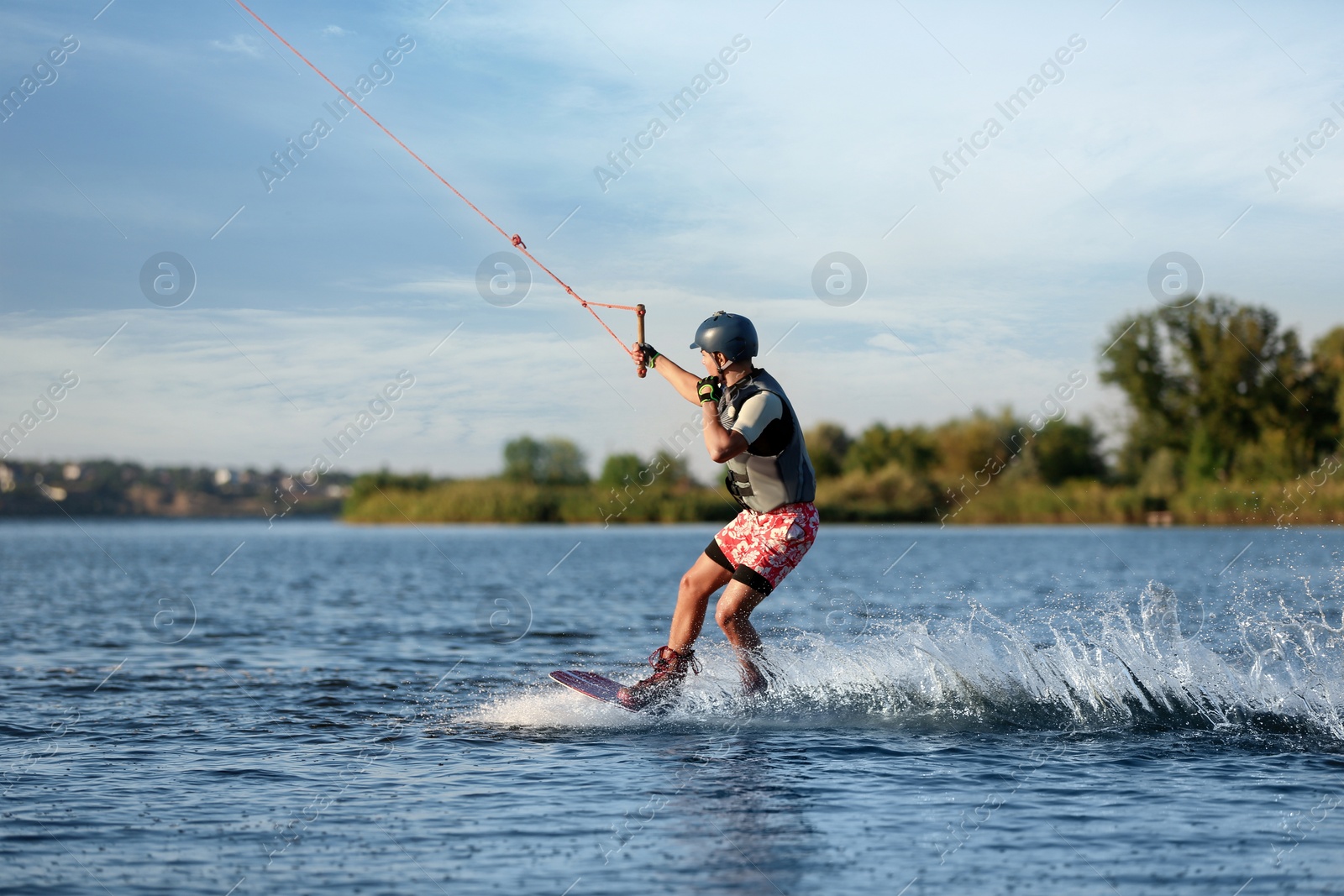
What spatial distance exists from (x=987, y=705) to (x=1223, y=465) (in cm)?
5509

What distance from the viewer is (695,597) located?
25.5ft

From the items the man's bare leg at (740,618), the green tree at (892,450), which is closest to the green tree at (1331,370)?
the green tree at (892,450)

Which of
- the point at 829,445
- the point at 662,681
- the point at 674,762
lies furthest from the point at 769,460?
the point at 829,445

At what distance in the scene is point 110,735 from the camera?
790cm

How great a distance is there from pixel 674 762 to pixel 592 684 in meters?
1.44

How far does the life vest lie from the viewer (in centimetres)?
750

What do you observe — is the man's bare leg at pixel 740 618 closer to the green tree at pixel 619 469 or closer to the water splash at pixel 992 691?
the water splash at pixel 992 691

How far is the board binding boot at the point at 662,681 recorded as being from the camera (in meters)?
7.94

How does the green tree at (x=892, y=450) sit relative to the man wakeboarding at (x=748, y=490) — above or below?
above

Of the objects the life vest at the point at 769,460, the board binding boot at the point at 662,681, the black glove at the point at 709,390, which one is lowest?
the board binding boot at the point at 662,681

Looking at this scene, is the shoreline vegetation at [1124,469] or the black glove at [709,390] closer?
the black glove at [709,390]

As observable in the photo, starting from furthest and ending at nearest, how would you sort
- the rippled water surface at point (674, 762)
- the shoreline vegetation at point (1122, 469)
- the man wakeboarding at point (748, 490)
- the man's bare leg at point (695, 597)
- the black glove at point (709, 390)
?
the shoreline vegetation at point (1122, 469), the man's bare leg at point (695, 597), the man wakeboarding at point (748, 490), the black glove at point (709, 390), the rippled water surface at point (674, 762)

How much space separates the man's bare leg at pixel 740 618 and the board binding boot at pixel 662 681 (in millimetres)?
317

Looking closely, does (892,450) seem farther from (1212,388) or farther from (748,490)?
(748,490)
